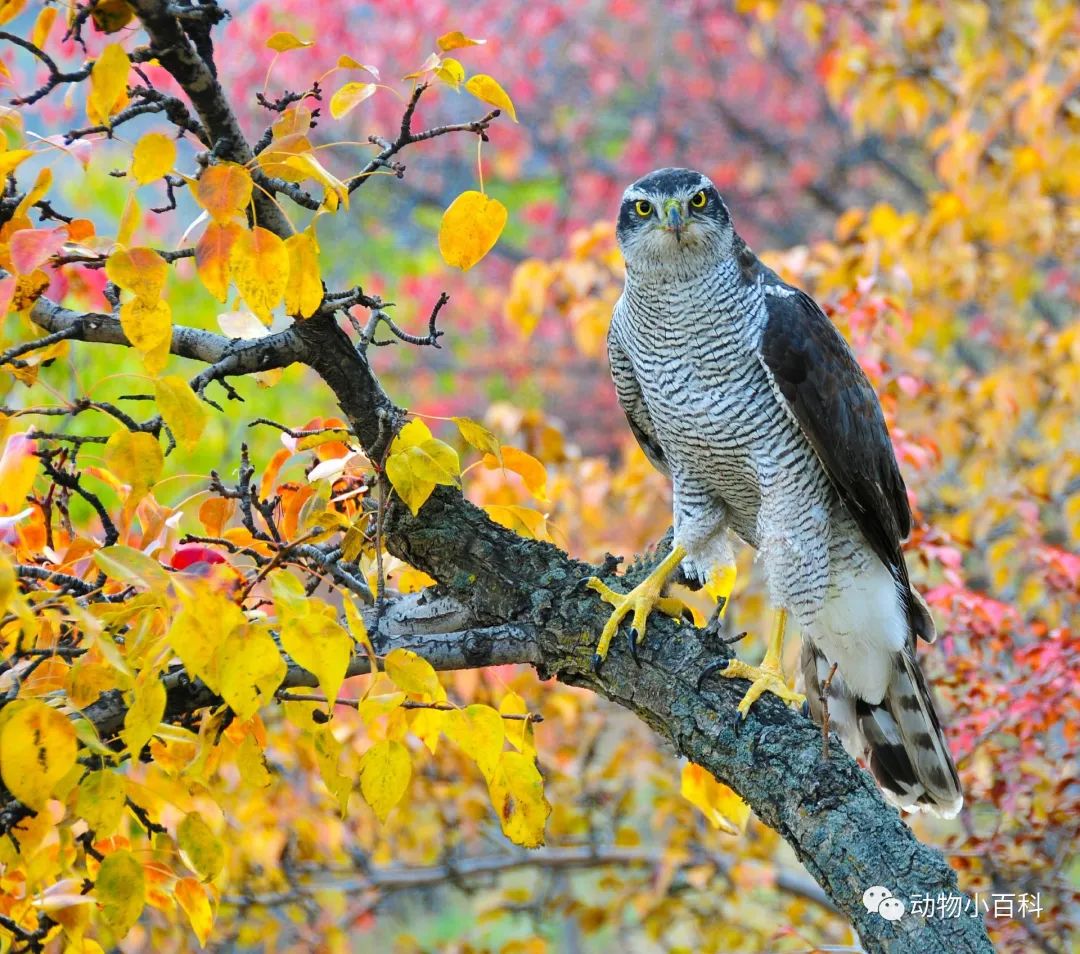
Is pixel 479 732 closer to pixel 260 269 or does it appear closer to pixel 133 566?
pixel 133 566

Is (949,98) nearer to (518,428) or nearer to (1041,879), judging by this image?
(518,428)

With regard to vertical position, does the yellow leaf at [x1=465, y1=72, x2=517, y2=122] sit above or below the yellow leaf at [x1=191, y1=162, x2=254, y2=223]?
above

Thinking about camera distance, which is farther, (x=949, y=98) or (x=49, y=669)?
(x=949, y=98)

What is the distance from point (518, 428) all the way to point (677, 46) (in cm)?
767

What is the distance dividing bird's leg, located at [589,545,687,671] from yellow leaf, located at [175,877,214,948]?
100 centimetres

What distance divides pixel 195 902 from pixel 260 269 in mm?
1133

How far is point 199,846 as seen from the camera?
1951 mm

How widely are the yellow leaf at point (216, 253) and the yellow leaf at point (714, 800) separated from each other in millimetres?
1669

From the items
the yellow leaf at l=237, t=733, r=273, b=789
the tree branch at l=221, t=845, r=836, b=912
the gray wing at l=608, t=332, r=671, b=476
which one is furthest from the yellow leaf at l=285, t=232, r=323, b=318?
the tree branch at l=221, t=845, r=836, b=912

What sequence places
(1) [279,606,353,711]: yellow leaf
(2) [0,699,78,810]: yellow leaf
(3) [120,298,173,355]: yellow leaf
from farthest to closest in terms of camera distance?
(3) [120,298,173,355]: yellow leaf → (1) [279,606,353,711]: yellow leaf → (2) [0,699,78,810]: yellow leaf

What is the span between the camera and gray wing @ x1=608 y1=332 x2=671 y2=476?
151 inches

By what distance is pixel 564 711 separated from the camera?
475 centimetres

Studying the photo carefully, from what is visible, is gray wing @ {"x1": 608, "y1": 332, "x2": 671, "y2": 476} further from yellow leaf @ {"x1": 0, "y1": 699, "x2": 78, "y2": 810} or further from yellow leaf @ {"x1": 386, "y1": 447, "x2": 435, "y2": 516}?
yellow leaf @ {"x1": 0, "y1": 699, "x2": 78, "y2": 810}

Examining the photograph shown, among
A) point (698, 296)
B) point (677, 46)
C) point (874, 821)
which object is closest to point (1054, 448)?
point (698, 296)
